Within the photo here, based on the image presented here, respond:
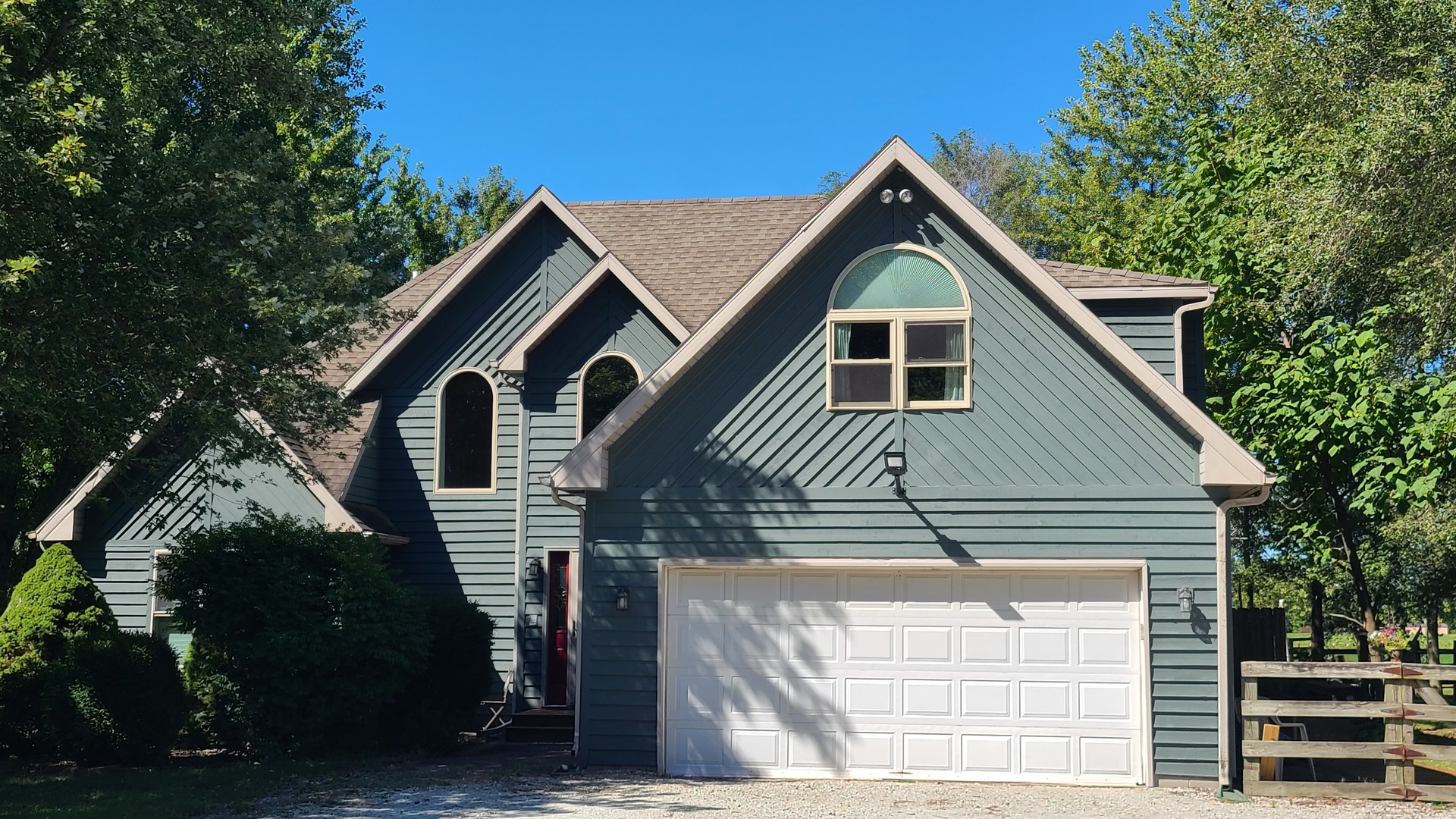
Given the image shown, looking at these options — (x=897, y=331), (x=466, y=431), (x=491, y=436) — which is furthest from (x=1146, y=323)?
(x=466, y=431)

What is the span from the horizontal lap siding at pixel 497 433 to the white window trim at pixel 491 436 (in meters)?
0.03

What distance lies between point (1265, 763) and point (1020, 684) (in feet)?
7.76

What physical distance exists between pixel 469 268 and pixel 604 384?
2.59 meters

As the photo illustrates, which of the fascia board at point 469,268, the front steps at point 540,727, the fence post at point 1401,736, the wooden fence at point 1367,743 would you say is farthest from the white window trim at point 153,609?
the fence post at point 1401,736

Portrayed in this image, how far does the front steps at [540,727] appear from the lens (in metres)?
16.0

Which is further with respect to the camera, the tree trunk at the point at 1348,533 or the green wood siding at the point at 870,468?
the tree trunk at the point at 1348,533

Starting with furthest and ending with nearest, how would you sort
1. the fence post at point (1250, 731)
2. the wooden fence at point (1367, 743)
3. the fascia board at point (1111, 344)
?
the fascia board at point (1111, 344) → the fence post at point (1250, 731) → the wooden fence at point (1367, 743)

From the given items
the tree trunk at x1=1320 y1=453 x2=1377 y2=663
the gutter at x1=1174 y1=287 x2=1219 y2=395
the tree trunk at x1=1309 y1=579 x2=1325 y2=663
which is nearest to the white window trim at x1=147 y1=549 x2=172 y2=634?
the gutter at x1=1174 y1=287 x2=1219 y2=395

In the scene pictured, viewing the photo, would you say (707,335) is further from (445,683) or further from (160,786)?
(160,786)

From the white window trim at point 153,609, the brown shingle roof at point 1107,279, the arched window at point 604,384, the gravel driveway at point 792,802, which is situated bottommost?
the gravel driveway at point 792,802

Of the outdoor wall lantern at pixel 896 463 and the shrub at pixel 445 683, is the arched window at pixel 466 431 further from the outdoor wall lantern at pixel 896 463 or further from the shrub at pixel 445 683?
the outdoor wall lantern at pixel 896 463

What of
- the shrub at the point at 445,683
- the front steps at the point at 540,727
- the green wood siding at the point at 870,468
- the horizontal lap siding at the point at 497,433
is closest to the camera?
the green wood siding at the point at 870,468

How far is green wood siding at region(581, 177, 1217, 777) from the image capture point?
1233 centimetres

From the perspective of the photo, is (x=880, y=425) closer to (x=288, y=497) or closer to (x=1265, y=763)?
(x=1265, y=763)
